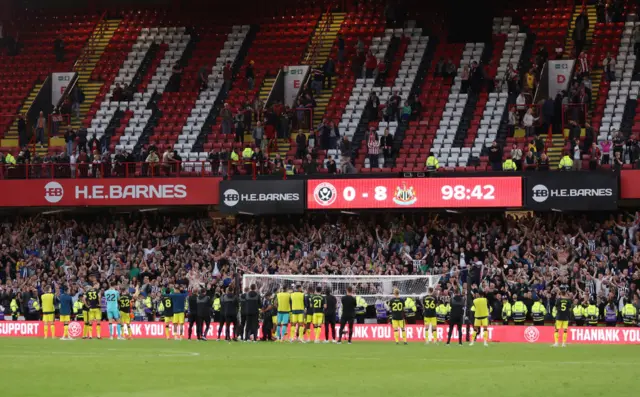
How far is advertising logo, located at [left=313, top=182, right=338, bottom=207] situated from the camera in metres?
43.0

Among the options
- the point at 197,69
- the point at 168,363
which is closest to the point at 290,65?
the point at 197,69

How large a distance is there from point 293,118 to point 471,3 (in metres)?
9.44

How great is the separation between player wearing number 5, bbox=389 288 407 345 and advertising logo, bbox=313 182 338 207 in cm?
723

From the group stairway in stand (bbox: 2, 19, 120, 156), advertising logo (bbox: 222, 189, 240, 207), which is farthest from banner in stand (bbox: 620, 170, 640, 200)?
stairway in stand (bbox: 2, 19, 120, 156)

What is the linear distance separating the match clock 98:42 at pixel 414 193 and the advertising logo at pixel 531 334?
5.29m

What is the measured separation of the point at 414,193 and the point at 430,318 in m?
7.30

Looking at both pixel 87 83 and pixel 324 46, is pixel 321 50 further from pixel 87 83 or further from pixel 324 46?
pixel 87 83

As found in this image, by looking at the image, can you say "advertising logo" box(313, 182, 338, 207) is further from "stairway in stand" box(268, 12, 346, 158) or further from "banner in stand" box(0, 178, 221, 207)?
"stairway in stand" box(268, 12, 346, 158)

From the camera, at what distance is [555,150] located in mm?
44344

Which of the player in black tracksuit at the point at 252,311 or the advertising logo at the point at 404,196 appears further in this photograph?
the advertising logo at the point at 404,196

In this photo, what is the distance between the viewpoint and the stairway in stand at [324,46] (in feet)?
165

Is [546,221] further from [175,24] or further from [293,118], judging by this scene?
[175,24]

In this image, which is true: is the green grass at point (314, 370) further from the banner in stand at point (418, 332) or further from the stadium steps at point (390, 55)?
the stadium steps at point (390, 55)

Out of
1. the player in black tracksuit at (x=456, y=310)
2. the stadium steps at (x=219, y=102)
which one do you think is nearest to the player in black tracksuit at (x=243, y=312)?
the player in black tracksuit at (x=456, y=310)
